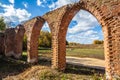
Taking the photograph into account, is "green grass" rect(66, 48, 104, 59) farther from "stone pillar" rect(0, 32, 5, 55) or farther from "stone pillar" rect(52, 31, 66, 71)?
"stone pillar" rect(52, 31, 66, 71)

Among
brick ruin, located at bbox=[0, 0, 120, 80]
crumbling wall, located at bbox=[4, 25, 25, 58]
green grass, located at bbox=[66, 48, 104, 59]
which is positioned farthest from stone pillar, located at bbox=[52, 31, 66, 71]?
green grass, located at bbox=[66, 48, 104, 59]

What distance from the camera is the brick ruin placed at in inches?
259

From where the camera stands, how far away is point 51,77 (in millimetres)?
8422

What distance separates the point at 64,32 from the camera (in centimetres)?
1034

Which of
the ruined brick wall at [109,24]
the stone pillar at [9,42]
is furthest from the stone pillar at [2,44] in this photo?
the ruined brick wall at [109,24]

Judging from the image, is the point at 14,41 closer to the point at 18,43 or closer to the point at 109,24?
the point at 18,43

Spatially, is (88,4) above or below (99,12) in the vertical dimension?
above

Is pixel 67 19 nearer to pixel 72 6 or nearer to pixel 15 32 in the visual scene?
pixel 72 6

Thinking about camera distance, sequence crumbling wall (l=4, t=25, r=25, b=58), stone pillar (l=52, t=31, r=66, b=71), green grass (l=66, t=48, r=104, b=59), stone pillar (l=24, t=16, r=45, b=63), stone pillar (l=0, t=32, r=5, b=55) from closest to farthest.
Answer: stone pillar (l=52, t=31, r=66, b=71) < stone pillar (l=24, t=16, r=45, b=63) < crumbling wall (l=4, t=25, r=25, b=58) < stone pillar (l=0, t=32, r=5, b=55) < green grass (l=66, t=48, r=104, b=59)

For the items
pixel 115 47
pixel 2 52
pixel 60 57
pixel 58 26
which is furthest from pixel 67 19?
pixel 2 52

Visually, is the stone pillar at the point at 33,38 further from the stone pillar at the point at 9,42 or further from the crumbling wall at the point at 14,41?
the stone pillar at the point at 9,42

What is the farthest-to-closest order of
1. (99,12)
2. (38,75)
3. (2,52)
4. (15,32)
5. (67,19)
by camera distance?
1. (2,52)
2. (15,32)
3. (67,19)
4. (38,75)
5. (99,12)

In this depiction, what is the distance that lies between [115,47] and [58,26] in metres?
4.26

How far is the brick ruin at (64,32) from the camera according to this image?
6582mm
